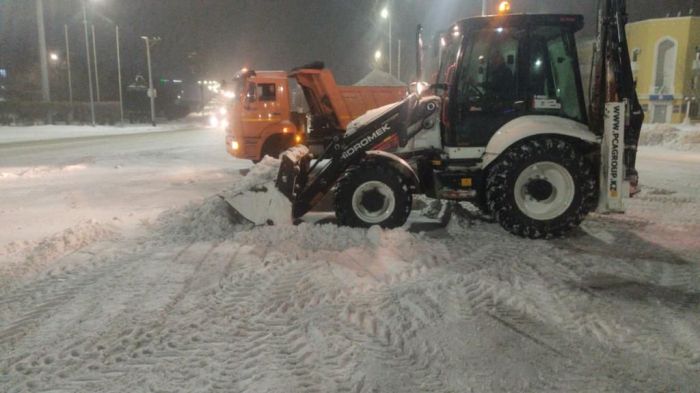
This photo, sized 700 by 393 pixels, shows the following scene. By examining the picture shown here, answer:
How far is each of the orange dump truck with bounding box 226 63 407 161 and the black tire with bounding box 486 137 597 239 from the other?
25.0 feet

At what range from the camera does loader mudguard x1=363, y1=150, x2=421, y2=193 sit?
7059 mm

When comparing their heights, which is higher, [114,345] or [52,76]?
[52,76]

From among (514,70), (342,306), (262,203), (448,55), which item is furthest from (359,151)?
(342,306)

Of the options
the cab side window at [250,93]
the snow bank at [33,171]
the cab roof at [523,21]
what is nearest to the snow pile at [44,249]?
the cab roof at [523,21]

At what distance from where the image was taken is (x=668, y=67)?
4312cm

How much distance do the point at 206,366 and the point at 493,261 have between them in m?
3.44

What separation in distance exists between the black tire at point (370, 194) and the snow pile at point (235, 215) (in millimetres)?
727

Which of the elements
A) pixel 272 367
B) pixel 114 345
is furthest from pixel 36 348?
pixel 272 367

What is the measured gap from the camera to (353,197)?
7.08 metres

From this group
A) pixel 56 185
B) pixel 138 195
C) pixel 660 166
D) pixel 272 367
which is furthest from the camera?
pixel 660 166

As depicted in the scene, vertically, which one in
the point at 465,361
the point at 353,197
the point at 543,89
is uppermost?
the point at 543,89

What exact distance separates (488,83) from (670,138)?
1890cm

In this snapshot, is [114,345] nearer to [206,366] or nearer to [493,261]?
[206,366]

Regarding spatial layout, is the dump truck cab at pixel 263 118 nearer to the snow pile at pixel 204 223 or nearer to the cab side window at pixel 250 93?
the cab side window at pixel 250 93
